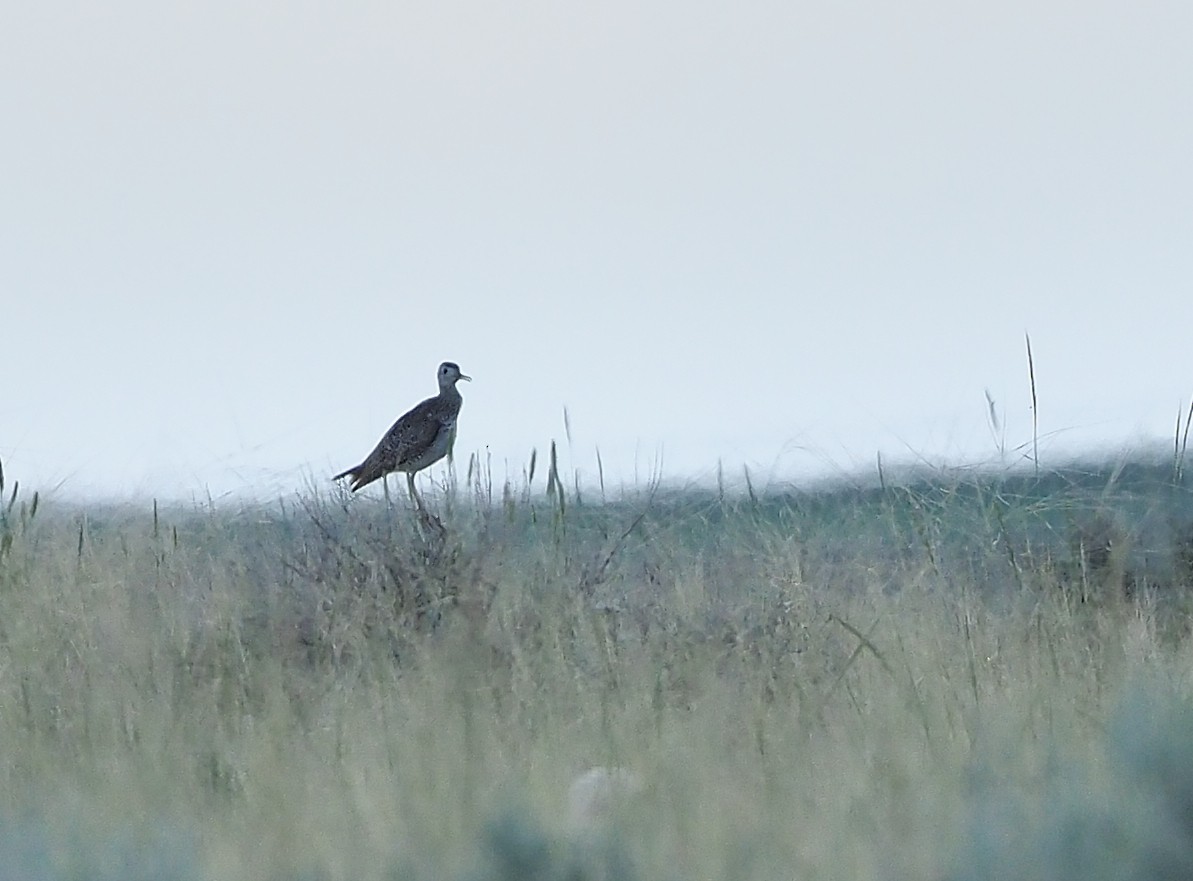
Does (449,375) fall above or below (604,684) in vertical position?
above

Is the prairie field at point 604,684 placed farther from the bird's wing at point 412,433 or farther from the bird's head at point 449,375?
the bird's head at point 449,375

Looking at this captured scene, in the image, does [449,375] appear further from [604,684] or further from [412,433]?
[604,684]

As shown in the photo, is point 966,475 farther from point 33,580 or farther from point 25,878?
point 25,878

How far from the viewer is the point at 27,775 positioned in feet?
12.9

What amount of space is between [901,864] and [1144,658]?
6.84ft

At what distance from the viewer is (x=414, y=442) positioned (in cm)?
905

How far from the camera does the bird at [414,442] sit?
29.3ft

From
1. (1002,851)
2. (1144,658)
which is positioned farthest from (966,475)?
(1002,851)

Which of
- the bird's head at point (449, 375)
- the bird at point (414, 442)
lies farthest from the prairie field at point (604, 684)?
the bird's head at point (449, 375)

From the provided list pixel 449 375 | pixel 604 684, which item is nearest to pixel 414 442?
pixel 449 375

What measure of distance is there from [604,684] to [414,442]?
15.3 feet

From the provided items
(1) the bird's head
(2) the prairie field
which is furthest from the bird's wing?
(2) the prairie field

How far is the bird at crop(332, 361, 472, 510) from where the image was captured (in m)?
8.93

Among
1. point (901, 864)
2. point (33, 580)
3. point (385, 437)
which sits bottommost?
point (901, 864)
